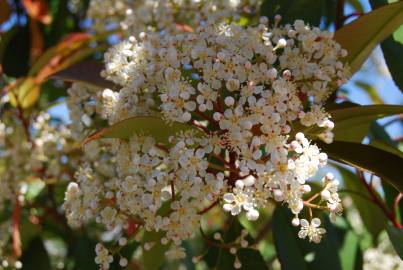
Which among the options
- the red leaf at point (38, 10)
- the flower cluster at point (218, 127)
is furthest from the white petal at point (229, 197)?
the red leaf at point (38, 10)

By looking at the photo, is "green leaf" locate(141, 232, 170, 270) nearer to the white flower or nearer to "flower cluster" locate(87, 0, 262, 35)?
the white flower

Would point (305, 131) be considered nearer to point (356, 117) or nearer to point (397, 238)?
point (356, 117)

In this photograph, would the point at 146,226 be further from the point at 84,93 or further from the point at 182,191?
the point at 84,93

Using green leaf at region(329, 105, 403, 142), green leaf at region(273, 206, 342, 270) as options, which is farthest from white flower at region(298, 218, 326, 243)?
green leaf at region(273, 206, 342, 270)

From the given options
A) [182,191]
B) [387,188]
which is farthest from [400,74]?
[182,191]

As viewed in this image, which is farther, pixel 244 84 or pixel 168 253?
pixel 168 253

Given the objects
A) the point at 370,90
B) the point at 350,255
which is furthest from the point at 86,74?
the point at 370,90
